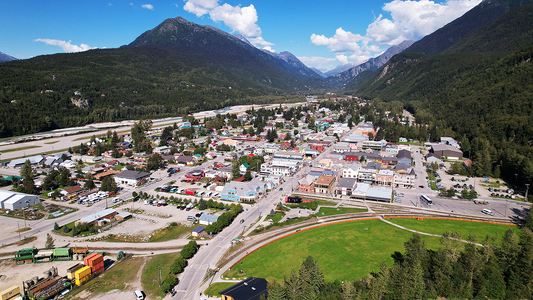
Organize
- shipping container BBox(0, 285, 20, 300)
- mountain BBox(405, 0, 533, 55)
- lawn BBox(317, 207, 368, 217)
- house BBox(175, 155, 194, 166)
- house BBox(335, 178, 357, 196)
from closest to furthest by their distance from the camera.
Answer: shipping container BBox(0, 285, 20, 300), lawn BBox(317, 207, 368, 217), house BBox(335, 178, 357, 196), house BBox(175, 155, 194, 166), mountain BBox(405, 0, 533, 55)

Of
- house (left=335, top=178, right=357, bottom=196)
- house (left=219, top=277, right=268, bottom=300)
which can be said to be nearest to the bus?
house (left=335, top=178, right=357, bottom=196)

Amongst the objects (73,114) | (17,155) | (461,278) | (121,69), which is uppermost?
(121,69)

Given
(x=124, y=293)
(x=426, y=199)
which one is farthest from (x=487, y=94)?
(x=124, y=293)

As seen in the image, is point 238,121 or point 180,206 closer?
point 180,206

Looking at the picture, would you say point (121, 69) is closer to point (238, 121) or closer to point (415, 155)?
Result: point (238, 121)

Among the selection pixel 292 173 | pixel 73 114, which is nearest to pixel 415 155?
pixel 292 173

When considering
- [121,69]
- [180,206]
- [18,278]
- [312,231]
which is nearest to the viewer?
[18,278]

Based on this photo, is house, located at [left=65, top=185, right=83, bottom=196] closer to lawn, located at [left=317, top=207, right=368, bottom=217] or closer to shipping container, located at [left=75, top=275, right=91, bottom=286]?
shipping container, located at [left=75, top=275, right=91, bottom=286]

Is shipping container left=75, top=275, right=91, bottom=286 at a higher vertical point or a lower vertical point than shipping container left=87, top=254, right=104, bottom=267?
lower
